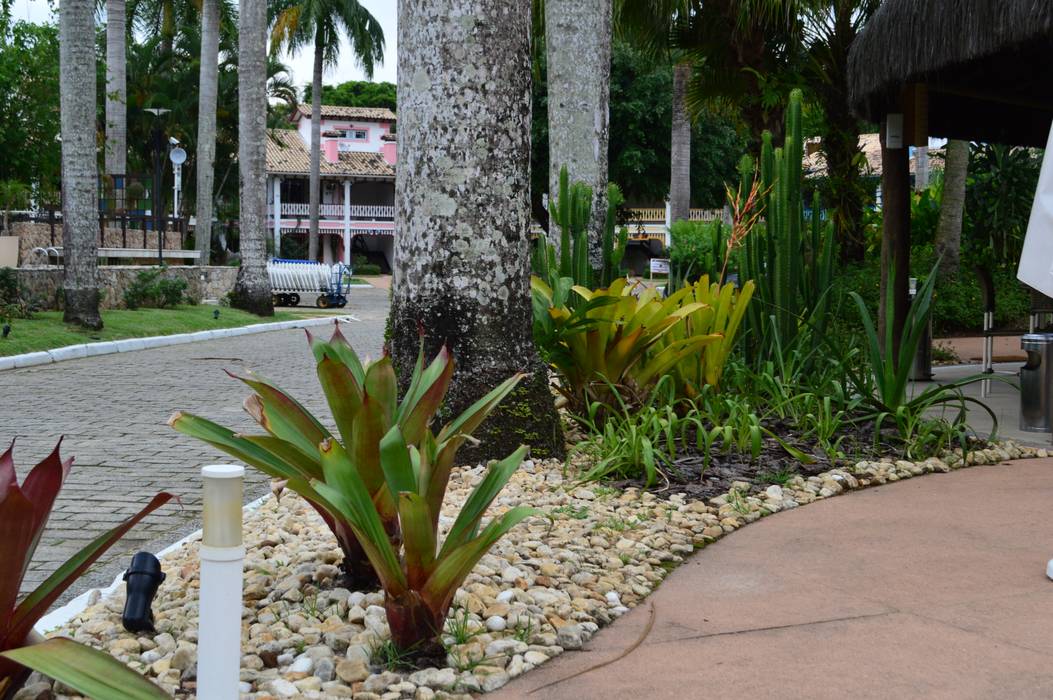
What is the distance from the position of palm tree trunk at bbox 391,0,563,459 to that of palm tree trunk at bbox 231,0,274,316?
17467mm

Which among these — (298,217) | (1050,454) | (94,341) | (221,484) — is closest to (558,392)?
(1050,454)

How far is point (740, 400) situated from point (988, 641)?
3339 mm

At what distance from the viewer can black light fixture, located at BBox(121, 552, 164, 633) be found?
11.3 feet

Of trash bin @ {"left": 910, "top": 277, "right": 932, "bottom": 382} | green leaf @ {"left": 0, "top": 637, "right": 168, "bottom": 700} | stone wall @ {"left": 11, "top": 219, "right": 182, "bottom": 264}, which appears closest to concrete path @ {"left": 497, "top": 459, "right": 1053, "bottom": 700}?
green leaf @ {"left": 0, "top": 637, "right": 168, "bottom": 700}

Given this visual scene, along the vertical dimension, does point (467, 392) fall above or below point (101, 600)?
above

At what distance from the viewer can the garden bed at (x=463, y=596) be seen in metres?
3.14

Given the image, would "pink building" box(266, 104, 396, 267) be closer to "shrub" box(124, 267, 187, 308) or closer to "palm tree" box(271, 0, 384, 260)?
"palm tree" box(271, 0, 384, 260)

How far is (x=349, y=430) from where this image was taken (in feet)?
12.1

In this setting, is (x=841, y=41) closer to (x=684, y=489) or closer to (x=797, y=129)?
(x=797, y=129)

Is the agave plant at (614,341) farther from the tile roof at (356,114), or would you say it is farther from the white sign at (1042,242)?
the tile roof at (356,114)

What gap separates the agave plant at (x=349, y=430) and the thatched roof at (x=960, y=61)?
4686 millimetres

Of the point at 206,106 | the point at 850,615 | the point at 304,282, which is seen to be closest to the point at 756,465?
the point at 850,615

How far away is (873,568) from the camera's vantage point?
4270 millimetres

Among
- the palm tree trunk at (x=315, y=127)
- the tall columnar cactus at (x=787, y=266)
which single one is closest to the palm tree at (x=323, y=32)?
the palm tree trunk at (x=315, y=127)
